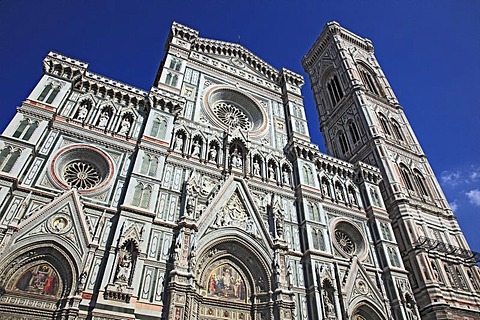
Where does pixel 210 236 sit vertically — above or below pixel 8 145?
below

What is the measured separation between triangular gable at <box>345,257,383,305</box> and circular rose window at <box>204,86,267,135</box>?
9451 mm

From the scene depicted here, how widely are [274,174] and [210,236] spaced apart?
236 inches

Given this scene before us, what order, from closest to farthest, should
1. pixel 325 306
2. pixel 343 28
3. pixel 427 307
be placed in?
pixel 325 306, pixel 427 307, pixel 343 28

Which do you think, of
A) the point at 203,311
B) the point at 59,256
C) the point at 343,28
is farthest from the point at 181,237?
the point at 343,28

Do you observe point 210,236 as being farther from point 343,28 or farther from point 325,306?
point 343,28

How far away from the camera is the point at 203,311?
40.6ft

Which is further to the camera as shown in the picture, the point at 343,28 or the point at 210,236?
the point at 343,28

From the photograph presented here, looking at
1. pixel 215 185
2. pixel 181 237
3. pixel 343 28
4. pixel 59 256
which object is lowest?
pixel 59 256

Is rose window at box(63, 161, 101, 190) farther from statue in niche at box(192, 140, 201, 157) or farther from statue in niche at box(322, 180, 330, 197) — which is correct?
statue in niche at box(322, 180, 330, 197)

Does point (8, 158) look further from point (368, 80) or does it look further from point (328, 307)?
point (368, 80)

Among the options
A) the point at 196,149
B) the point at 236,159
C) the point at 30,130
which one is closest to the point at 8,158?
the point at 30,130

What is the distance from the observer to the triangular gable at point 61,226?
35.2 ft

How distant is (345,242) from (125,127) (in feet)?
43.8

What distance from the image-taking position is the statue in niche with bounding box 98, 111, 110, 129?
14844 millimetres
